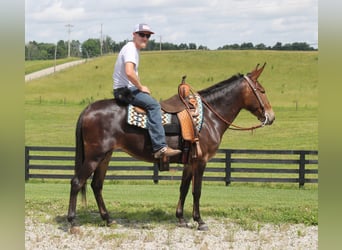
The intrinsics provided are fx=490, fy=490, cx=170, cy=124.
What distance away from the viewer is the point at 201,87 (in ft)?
167

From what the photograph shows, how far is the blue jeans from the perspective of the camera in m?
7.25

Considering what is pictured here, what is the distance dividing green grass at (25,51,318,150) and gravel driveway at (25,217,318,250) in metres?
21.3

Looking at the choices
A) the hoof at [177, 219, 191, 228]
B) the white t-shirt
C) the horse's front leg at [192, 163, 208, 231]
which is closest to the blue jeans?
the white t-shirt

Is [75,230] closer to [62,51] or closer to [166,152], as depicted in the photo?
[166,152]

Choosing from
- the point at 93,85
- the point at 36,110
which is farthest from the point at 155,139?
the point at 93,85

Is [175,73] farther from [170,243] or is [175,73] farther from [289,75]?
[170,243]

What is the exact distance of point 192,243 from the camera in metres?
7.09

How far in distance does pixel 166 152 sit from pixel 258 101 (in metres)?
1.81

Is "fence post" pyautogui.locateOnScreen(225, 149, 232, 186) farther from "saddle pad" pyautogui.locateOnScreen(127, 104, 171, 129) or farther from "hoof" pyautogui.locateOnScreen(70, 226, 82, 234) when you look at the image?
"hoof" pyautogui.locateOnScreen(70, 226, 82, 234)

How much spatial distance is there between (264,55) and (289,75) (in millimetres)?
11821

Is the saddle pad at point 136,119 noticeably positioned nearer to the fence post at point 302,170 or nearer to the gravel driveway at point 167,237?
A: the gravel driveway at point 167,237

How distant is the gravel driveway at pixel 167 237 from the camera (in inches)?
275

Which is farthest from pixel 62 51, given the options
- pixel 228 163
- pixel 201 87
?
pixel 228 163

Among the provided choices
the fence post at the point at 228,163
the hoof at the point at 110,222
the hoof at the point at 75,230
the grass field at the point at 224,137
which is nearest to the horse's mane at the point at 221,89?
the grass field at the point at 224,137
